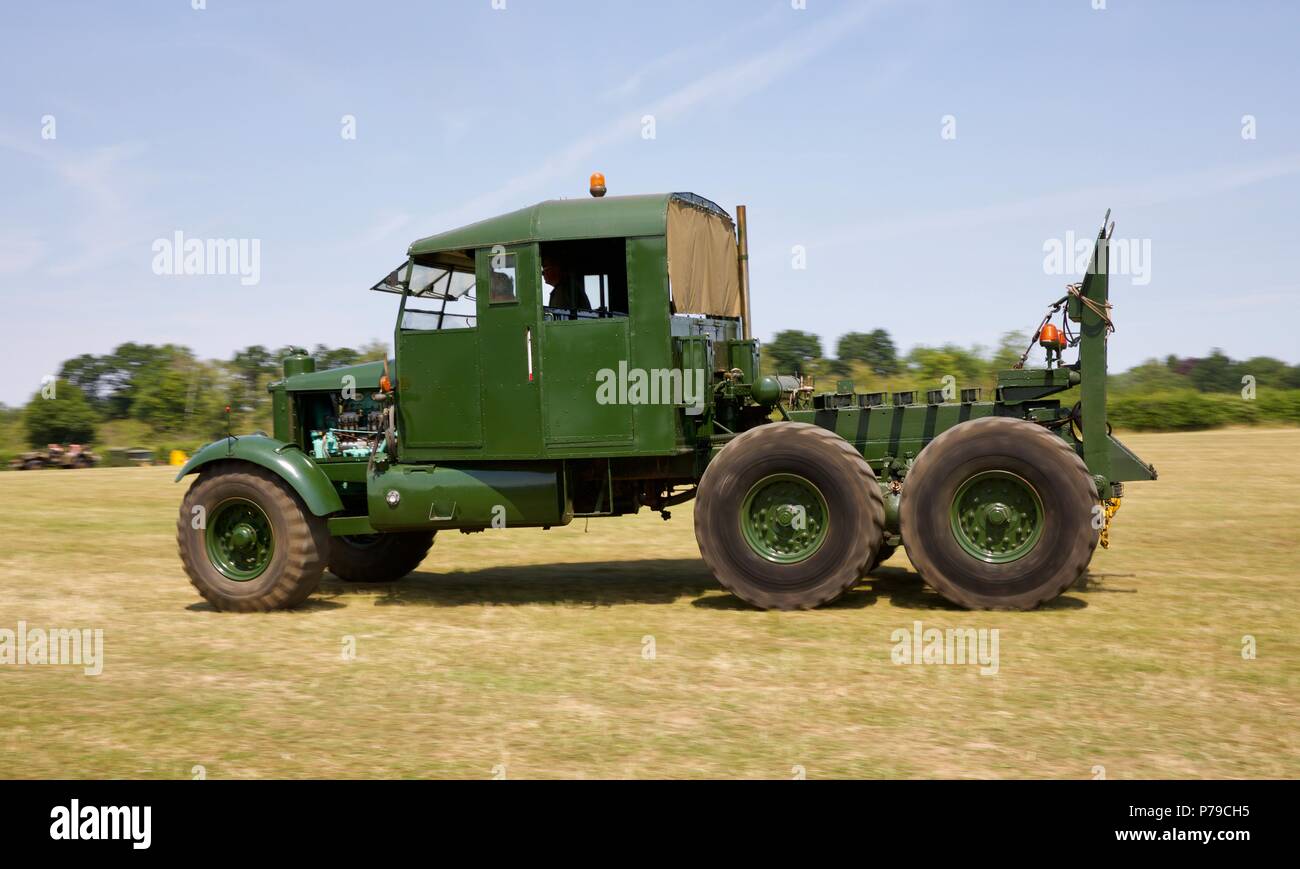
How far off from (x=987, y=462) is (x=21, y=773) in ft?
21.8

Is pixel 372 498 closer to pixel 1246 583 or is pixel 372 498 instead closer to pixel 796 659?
pixel 796 659

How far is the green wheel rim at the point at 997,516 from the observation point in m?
8.52

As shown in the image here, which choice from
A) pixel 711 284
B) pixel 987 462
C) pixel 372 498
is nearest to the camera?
pixel 987 462

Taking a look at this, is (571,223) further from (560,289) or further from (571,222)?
(560,289)

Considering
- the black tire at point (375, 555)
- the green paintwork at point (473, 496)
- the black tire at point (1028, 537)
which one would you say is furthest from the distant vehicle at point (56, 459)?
the black tire at point (1028, 537)

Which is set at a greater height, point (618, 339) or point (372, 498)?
point (618, 339)

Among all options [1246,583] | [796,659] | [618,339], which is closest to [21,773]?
[796,659]

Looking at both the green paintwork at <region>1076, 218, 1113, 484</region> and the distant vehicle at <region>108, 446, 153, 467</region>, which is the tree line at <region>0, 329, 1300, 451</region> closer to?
the distant vehicle at <region>108, 446, 153, 467</region>

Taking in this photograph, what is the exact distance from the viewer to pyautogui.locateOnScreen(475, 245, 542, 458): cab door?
30.1 feet

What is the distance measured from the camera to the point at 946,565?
337 inches

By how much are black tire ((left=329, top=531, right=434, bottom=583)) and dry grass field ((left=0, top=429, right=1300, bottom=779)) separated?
0.30m

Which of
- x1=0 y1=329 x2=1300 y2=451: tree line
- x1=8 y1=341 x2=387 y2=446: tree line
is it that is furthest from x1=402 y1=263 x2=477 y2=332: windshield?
x1=8 y1=341 x2=387 y2=446: tree line

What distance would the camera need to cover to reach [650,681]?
265 inches

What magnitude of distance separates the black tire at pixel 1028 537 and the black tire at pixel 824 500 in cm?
37
